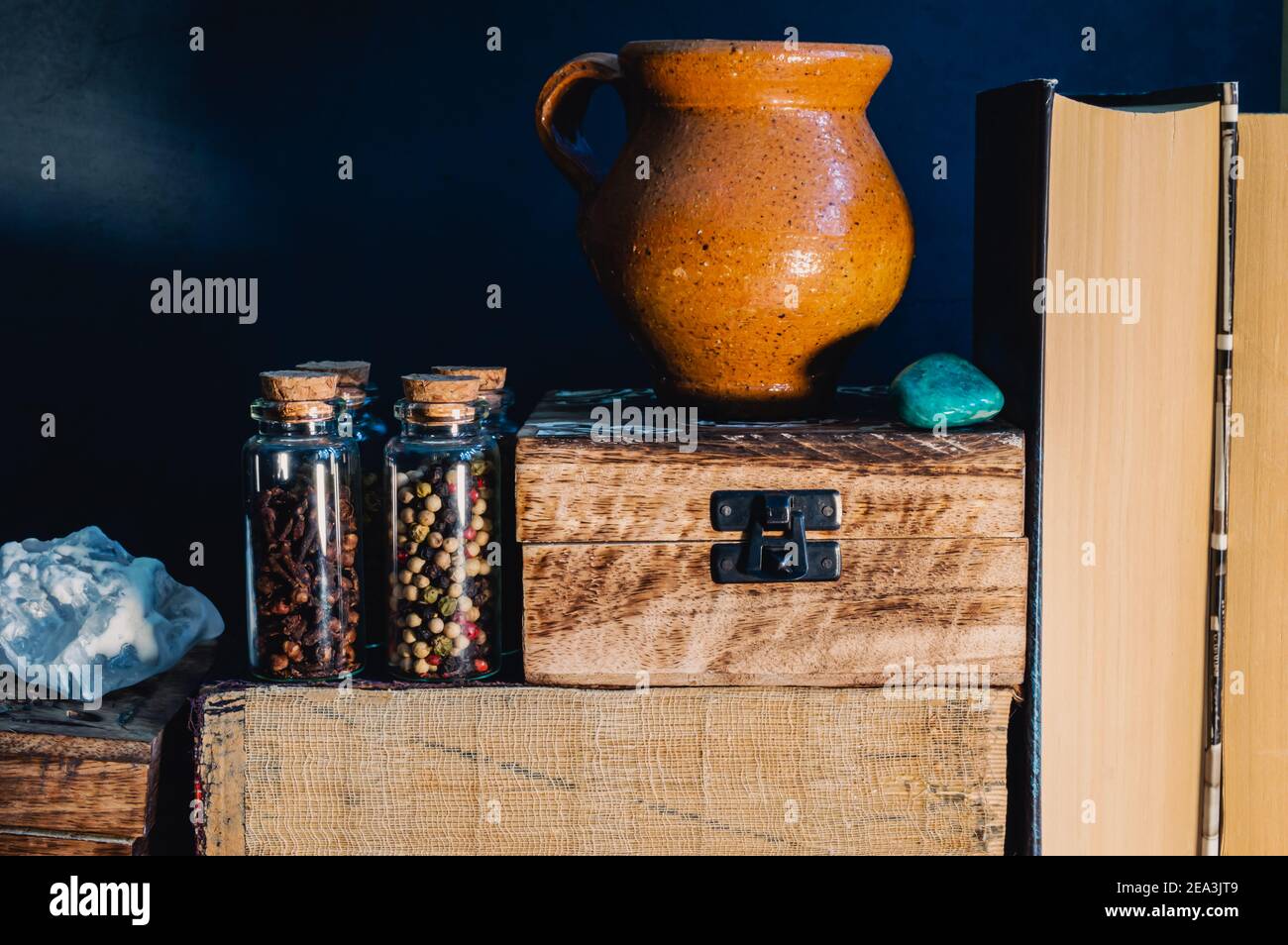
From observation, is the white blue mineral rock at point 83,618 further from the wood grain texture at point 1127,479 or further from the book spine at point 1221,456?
the book spine at point 1221,456

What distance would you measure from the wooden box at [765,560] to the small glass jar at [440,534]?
0.06 metres

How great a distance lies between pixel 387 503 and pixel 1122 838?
2.44 ft

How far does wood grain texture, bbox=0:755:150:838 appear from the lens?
117 centimetres

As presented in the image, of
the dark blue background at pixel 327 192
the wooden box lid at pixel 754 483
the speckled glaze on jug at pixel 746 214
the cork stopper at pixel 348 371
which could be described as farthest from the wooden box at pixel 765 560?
the dark blue background at pixel 327 192

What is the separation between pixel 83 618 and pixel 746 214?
2.41ft

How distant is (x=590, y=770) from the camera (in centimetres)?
122

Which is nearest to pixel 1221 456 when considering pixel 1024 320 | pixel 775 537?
pixel 1024 320

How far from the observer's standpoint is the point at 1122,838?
1242 mm

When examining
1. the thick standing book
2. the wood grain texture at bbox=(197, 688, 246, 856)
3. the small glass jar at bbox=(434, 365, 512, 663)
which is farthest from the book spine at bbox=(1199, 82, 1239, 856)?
the wood grain texture at bbox=(197, 688, 246, 856)

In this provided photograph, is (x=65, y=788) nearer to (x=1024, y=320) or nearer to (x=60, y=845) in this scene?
(x=60, y=845)

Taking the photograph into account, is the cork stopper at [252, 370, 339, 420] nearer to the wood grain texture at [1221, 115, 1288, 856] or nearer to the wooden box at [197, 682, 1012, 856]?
the wooden box at [197, 682, 1012, 856]

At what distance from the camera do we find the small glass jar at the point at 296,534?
4.00 feet

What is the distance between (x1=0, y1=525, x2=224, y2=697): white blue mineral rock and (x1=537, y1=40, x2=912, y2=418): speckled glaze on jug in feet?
1.79

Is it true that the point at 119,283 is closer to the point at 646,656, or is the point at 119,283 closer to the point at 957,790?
the point at 646,656
